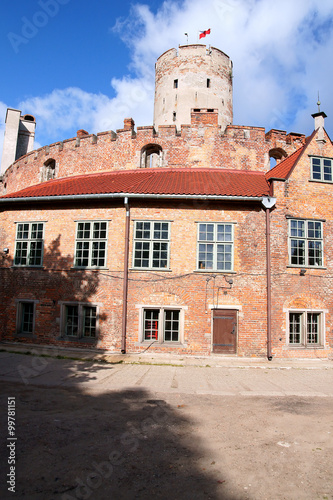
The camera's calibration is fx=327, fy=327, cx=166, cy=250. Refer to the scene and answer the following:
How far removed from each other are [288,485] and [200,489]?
1.18 m

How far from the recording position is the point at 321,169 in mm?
13938

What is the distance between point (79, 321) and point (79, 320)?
0.05 meters

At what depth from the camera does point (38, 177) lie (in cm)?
2059

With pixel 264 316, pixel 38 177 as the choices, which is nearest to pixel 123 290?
pixel 264 316

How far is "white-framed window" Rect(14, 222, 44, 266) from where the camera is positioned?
14.4 metres

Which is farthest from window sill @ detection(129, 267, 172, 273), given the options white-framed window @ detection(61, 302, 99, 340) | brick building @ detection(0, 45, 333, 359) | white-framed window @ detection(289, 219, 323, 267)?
white-framed window @ detection(289, 219, 323, 267)

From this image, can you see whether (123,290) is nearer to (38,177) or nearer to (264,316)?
(264,316)

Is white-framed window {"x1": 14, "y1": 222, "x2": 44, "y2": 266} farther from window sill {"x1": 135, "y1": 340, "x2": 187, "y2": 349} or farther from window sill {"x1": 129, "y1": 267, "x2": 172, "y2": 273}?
window sill {"x1": 135, "y1": 340, "x2": 187, "y2": 349}

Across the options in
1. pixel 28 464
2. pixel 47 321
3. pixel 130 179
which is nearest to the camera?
pixel 28 464

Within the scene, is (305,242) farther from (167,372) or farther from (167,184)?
(167,372)

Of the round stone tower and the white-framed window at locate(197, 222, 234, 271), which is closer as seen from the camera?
the white-framed window at locate(197, 222, 234, 271)

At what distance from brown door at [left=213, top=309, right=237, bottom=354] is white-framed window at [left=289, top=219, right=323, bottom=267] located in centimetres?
332

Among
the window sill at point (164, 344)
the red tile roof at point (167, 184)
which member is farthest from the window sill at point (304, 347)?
the red tile roof at point (167, 184)

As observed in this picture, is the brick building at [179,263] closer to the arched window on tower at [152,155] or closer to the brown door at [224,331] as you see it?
the brown door at [224,331]
